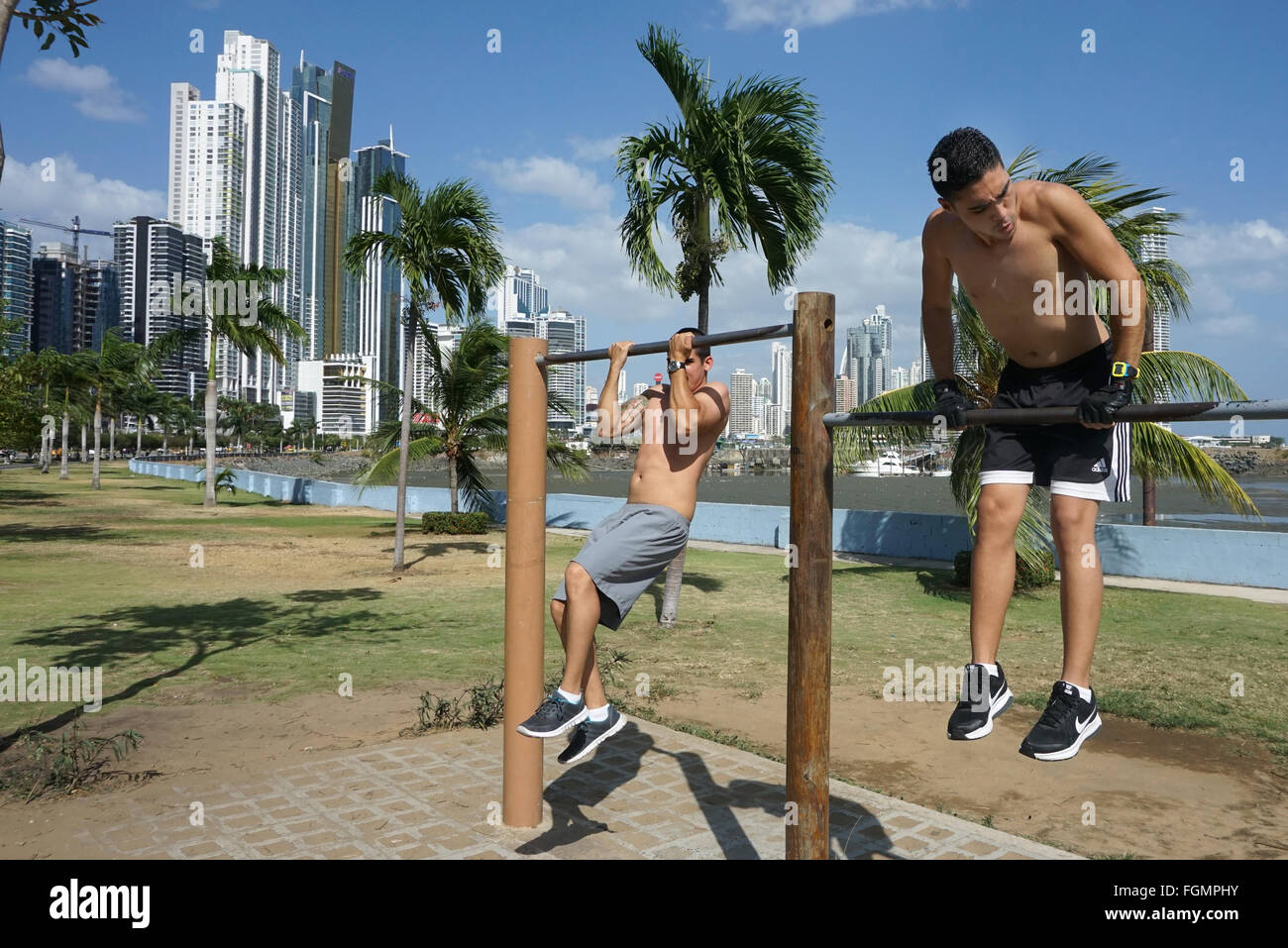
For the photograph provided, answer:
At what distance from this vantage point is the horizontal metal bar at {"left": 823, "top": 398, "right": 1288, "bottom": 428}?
2.25 meters

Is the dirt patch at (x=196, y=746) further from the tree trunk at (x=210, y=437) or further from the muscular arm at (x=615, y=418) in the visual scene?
the tree trunk at (x=210, y=437)

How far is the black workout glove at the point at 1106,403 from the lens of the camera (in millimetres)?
2320

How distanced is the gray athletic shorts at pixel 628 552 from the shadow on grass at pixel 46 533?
20.3 meters

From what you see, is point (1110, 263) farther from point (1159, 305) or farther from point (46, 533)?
point (46, 533)

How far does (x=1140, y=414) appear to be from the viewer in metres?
2.32

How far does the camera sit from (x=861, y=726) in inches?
302

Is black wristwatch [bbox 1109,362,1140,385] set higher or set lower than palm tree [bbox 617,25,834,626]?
lower

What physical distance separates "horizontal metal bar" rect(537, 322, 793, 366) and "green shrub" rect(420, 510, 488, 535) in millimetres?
19522

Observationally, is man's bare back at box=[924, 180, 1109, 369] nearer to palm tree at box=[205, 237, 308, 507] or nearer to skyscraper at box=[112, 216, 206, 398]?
palm tree at box=[205, 237, 308, 507]

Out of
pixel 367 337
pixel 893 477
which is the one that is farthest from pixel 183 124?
pixel 893 477

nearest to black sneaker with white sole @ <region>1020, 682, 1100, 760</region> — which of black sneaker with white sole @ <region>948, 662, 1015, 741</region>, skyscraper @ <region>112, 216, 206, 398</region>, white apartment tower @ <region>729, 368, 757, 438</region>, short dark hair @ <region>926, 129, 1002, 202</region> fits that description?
black sneaker with white sole @ <region>948, 662, 1015, 741</region>

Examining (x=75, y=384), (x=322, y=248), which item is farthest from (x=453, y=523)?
(x=322, y=248)
